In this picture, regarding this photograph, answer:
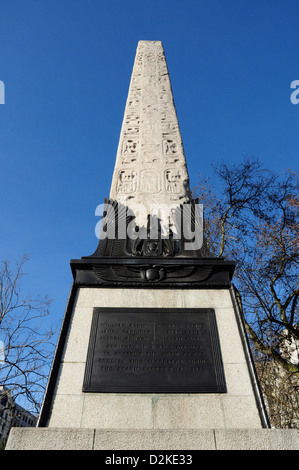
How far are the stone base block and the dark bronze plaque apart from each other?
55cm

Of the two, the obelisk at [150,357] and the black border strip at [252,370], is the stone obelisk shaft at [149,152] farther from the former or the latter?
the black border strip at [252,370]

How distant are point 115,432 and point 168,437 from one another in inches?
17.0

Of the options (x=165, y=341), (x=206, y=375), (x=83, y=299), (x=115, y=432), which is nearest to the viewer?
(x=115, y=432)

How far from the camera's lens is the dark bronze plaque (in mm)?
3396

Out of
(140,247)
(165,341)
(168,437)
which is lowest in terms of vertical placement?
(168,437)

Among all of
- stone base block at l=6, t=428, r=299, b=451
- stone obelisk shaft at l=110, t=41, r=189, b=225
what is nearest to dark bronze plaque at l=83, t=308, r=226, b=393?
stone base block at l=6, t=428, r=299, b=451

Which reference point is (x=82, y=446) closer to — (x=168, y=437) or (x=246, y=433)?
(x=168, y=437)

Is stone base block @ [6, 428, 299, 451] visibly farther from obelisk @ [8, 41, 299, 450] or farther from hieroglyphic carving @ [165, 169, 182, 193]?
hieroglyphic carving @ [165, 169, 182, 193]

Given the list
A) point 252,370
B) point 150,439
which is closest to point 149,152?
point 252,370

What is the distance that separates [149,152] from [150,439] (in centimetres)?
489

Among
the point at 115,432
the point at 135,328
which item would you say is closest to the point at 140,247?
the point at 135,328

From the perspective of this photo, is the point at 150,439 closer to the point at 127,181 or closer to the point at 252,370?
the point at 252,370
